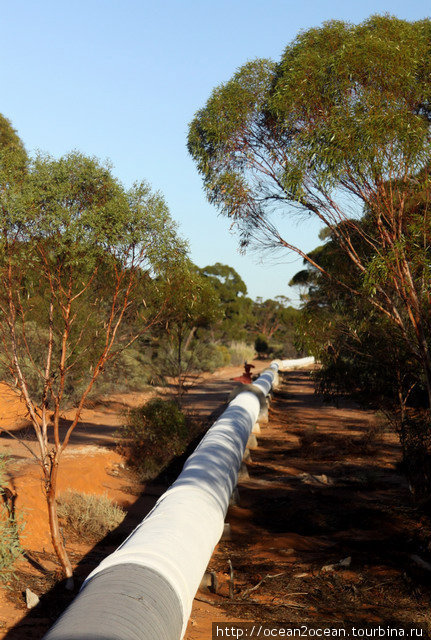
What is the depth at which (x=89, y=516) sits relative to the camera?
8.09 metres

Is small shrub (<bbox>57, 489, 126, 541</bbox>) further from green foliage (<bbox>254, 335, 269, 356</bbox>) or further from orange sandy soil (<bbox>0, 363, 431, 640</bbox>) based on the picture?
green foliage (<bbox>254, 335, 269, 356</bbox>)

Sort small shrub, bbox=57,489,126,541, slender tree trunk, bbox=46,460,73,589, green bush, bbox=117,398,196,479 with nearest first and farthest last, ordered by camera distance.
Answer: slender tree trunk, bbox=46,460,73,589 < small shrub, bbox=57,489,126,541 < green bush, bbox=117,398,196,479

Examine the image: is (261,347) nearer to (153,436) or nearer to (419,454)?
(153,436)

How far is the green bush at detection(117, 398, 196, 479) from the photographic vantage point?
1184 centimetres

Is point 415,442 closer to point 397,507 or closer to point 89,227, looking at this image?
point 397,507

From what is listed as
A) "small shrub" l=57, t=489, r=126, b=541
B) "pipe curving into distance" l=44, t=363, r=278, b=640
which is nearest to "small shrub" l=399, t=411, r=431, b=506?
"pipe curving into distance" l=44, t=363, r=278, b=640

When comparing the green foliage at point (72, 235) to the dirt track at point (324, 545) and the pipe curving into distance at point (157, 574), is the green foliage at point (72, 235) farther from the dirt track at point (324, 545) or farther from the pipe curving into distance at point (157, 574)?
the dirt track at point (324, 545)

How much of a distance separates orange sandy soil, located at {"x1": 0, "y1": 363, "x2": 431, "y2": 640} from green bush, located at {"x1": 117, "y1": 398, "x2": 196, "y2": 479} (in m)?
0.41

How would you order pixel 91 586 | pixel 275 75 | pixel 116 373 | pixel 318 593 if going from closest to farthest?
1. pixel 91 586
2. pixel 318 593
3. pixel 275 75
4. pixel 116 373

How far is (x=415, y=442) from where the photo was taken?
27.5 ft

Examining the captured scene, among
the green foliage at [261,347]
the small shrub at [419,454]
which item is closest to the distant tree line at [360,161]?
the small shrub at [419,454]

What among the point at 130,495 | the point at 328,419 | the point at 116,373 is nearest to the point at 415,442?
the point at 130,495

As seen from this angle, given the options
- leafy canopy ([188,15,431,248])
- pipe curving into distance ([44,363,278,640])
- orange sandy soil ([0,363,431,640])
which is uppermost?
leafy canopy ([188,15,431,248])

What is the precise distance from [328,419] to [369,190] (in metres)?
11.7
